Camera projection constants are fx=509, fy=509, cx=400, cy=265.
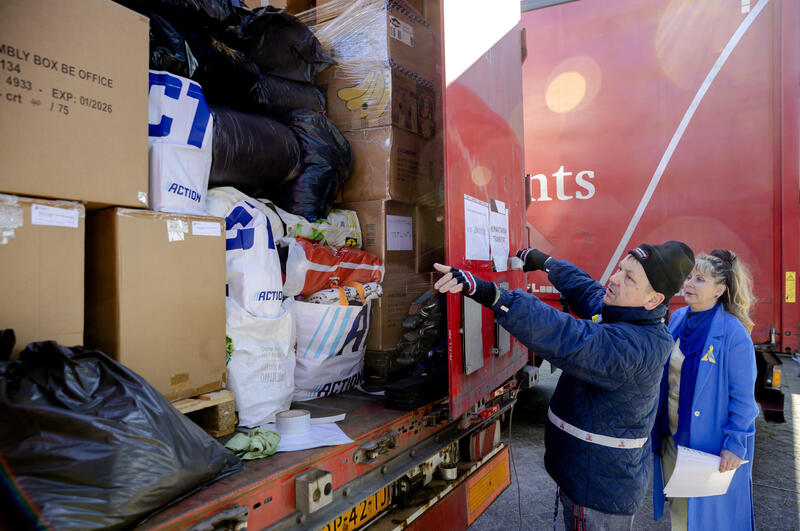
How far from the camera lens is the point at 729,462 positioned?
2.51 meters

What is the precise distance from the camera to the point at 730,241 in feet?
12.9

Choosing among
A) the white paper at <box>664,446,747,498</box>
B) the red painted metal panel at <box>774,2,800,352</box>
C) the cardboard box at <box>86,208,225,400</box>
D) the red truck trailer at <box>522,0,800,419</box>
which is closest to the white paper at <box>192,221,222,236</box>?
the cardboard box at <box>86,208,225,400</box>

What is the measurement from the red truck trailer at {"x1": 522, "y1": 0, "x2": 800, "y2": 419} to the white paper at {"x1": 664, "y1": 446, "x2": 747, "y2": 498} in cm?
176

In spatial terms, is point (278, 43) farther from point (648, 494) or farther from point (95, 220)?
point (648, 494)

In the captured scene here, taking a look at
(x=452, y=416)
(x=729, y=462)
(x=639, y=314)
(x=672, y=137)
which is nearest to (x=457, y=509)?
(x=452, y=416)

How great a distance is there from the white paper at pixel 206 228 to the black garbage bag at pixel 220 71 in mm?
655

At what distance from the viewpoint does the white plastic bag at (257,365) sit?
1949 millimetres

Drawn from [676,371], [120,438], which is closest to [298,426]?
[120,438]

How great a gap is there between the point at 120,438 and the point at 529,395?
5.28m

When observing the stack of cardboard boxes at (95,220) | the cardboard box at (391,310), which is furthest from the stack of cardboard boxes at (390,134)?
the stack of cardboard boxes at (95,220)

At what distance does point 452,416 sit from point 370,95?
69.9 inches

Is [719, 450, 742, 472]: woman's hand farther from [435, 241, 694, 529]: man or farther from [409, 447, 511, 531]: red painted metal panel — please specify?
[409, 447, 511, 531]: red painted metal panel

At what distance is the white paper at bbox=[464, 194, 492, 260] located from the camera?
7.55 feet

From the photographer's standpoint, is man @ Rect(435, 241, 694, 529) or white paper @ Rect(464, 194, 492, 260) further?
white paper @ Rect(464, 194, 492, 260)
